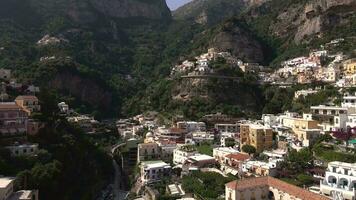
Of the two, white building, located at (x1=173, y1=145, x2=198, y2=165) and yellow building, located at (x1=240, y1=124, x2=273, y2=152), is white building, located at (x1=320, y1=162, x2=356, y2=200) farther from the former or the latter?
white building, located at (x1=173, y1=145, x2=198, y2=165)

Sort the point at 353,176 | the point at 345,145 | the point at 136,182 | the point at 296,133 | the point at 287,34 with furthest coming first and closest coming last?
the point at 287,34 → the point at 136,182 → the point at 296,133 → the point at 345,145 → the point at 353,176

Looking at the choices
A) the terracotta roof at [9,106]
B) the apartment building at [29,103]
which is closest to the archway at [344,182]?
the terracotta roof at [9,106]

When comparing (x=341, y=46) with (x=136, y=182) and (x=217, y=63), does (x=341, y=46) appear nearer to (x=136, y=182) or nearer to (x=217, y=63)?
(x=217, y=63)

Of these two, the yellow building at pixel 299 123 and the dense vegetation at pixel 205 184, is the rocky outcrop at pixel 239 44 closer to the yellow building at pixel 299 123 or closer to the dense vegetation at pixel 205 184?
the yellow building at pixel 299 123

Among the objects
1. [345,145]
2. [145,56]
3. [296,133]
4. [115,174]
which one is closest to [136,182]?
[115,174]

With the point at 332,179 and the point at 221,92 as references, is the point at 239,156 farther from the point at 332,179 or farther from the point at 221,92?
the point at 221,92

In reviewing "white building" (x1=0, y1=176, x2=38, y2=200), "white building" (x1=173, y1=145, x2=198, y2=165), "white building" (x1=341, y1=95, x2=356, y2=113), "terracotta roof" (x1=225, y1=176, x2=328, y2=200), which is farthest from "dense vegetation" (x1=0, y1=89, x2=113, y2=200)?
"white building" (x1=341, y1=95, x2=356, y2=113)
